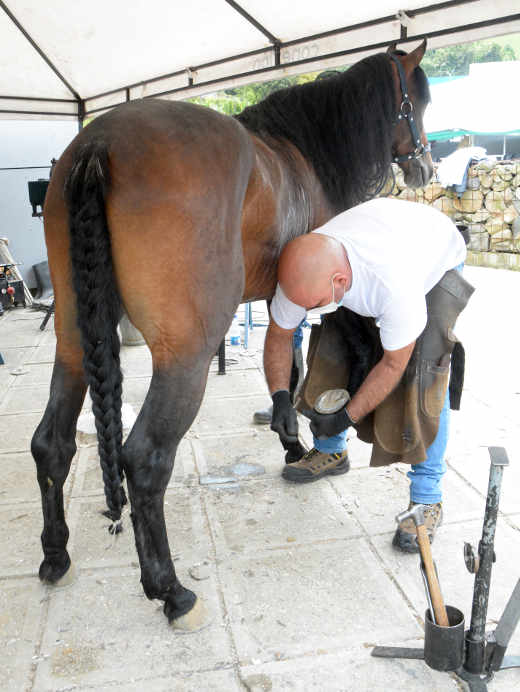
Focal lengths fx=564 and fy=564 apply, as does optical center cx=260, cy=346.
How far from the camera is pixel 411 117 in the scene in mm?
2545

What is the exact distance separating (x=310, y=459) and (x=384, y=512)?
430 millimetres

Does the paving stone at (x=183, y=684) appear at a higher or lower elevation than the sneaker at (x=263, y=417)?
lower

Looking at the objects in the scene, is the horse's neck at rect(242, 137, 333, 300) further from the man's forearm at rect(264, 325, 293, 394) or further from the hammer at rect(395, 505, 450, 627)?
the hammer at rect(395, 505, 450, 627)

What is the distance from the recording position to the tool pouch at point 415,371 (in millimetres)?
2006

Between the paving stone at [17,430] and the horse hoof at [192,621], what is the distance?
5.40 ft

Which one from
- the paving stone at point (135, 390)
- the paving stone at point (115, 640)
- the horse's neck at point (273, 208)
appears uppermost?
the horse's neck at point (273, 208)

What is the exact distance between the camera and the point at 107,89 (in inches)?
212

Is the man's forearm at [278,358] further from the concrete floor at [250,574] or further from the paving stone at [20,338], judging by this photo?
the paving stone at [20,338]

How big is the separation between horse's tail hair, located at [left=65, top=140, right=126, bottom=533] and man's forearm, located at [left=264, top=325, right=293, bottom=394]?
68cm

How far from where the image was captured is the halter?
242 centimetres

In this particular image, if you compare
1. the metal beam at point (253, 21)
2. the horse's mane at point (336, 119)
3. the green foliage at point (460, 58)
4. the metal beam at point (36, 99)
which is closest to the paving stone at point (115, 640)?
the horse's mane at point (336, 119)

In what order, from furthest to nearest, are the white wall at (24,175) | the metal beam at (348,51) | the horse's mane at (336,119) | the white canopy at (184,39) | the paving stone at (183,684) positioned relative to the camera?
the white wall at (24,175) → the white canopy at (184,39) → the metal beam at (348,51) → the horse's mane at (336,119) → the paving stone at (183,684)

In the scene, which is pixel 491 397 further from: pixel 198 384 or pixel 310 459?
pixel 198 384

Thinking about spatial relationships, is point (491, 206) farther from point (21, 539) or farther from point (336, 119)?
point (21, 539)
